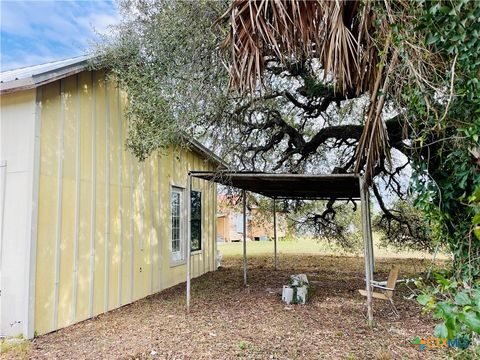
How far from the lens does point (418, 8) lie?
2943 millimetres

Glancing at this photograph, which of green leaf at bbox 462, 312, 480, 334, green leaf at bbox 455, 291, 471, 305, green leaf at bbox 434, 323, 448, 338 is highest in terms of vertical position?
green leaf at bbox 455, 291, 471, 305

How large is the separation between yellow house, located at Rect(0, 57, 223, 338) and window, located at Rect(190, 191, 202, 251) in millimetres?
2129

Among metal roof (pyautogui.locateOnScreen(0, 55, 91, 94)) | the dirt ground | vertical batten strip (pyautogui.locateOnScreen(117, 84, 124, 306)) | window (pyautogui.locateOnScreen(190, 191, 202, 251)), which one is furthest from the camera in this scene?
window (pyautogui.locateOnScreen(190, 191, 202, 251))

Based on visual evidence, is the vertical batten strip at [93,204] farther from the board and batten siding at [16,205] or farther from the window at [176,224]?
the window at [176,224]

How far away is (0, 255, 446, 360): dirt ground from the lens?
14.5ft

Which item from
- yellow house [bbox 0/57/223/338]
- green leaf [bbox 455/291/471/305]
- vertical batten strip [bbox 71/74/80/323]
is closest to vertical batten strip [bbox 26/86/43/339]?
yellow house [bbox 0/57/223/338]

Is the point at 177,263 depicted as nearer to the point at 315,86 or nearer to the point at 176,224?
the point at 176,224

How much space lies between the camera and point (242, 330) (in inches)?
209

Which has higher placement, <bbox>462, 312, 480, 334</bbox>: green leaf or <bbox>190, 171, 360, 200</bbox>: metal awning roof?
<bbox>190, 171, 360, 200</bbox>: metal awning roof

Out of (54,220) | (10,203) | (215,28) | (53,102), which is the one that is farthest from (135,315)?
(215,28)

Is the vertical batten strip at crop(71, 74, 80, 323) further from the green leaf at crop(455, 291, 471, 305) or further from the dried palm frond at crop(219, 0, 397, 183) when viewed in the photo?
the green leaf at crop(455, 291, 471, 305)

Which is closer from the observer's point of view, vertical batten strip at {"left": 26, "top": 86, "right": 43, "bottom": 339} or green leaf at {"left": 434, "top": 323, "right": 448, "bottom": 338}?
green leaf at {"left": 434, "top": 323, "right": 448, "bottom": 338}

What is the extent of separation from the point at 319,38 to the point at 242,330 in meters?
4.02

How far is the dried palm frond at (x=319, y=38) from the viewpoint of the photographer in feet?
11.8
